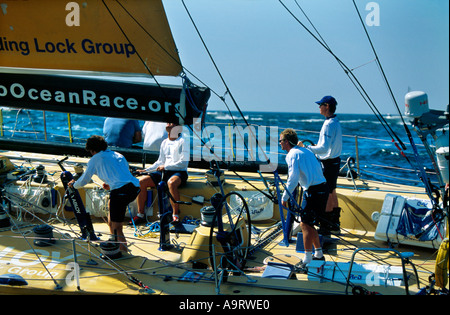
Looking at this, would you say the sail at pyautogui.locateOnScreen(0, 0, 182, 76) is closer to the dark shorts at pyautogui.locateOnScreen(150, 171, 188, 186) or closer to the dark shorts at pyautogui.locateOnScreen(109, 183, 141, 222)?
the dark shorts at pyautogui.locateOnScreen(109, 183, 141, 222)

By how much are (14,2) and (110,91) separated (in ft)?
3.90

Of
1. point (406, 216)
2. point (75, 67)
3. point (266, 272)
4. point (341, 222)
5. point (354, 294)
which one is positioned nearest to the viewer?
point (354, 294)

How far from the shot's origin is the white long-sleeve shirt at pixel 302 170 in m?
4.30

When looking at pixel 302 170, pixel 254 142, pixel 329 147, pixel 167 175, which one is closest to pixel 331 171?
pixel 329 147

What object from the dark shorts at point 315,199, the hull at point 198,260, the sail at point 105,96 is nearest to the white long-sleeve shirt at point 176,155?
the hull at point 198,260

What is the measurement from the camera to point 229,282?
3811 millimetres

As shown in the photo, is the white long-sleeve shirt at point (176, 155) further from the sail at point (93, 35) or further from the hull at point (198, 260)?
the sail at point (93, 35)

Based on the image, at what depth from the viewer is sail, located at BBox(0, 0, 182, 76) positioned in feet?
13.6

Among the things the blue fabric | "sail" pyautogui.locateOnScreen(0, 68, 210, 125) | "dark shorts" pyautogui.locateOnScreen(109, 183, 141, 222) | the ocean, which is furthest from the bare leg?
the blue fabric

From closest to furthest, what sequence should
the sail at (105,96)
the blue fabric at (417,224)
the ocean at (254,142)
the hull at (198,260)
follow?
1. the hull at (198,260)
2. the sail at (105,96)
3. the blue fabric at (417,224)
4. the ocean at (254,142)

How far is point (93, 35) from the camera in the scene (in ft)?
13.8

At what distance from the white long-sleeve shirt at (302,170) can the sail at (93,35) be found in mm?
1239

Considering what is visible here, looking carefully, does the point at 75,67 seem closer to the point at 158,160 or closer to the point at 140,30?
the point at 140,30
